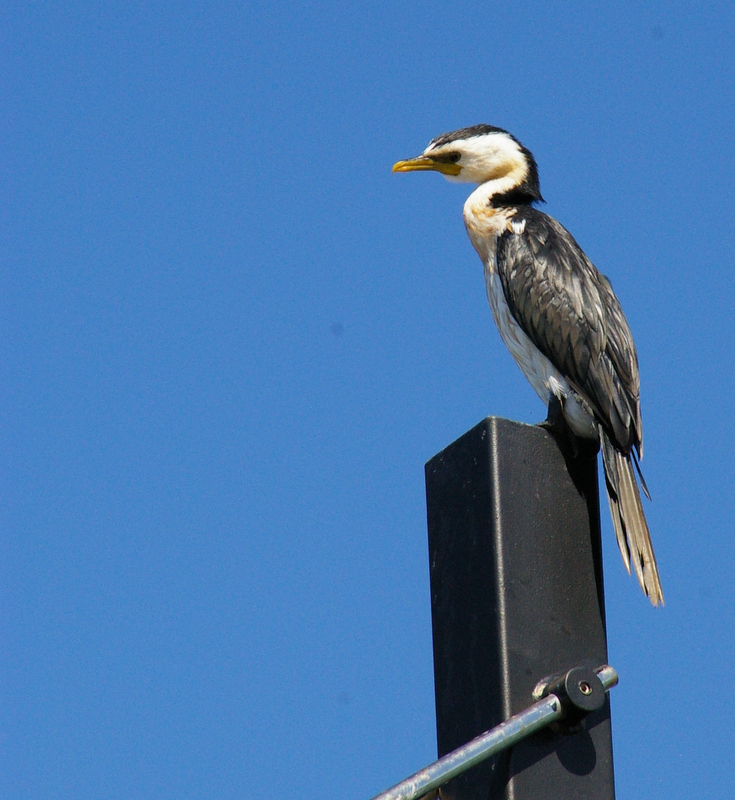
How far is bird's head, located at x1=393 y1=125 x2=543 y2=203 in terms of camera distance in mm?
5746

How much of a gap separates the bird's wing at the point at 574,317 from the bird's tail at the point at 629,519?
15 centimetres

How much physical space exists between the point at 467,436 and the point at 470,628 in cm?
46

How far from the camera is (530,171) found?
5789mm

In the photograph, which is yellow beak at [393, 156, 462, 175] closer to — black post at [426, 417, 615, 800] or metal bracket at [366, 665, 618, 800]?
black post at [426, 417, 615, 800]

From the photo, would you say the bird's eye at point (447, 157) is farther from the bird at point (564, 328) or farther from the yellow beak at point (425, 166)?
the bird at point (564, 328)

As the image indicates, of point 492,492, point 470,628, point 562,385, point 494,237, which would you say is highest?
point 494,237

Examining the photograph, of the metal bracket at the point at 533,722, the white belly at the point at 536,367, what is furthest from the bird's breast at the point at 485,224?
the metal bracket at the point at 533,722

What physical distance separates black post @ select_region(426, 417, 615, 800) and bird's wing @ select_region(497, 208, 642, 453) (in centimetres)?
183

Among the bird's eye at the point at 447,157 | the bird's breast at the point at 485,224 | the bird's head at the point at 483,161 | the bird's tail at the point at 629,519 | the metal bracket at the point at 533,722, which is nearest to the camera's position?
the metal bracket at the point at 533,722

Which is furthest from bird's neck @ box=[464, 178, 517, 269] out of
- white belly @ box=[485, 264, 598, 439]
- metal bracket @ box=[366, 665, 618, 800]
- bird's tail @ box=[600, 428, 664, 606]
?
metal bracket @ box=[366, 665, 618, 800]

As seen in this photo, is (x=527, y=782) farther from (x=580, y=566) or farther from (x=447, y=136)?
(x=447, y=136)

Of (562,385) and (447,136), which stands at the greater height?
(447,136)

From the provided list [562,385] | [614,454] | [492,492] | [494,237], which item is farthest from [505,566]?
[494,237]

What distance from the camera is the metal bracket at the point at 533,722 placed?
1.99 metres
